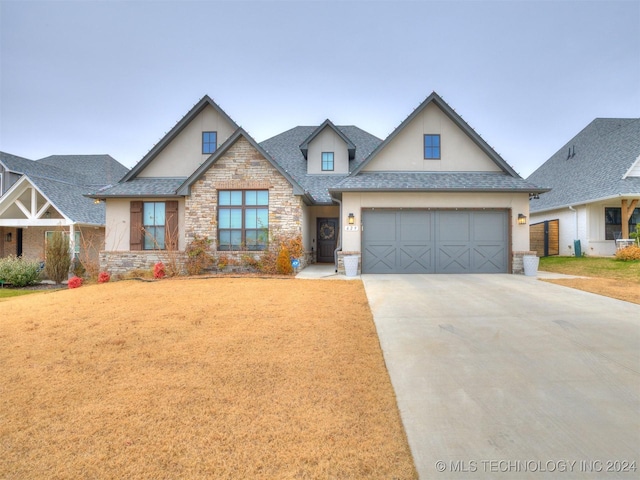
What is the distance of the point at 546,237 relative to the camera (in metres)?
19.7

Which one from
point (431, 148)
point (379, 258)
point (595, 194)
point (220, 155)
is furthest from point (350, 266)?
point (595, 194)

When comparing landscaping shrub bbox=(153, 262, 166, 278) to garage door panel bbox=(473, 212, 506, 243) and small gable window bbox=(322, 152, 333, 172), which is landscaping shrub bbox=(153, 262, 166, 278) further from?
garage door panel bbox=(473, 212, 506, 243)

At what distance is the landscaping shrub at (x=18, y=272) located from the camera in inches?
518

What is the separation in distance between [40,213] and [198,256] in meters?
9.44

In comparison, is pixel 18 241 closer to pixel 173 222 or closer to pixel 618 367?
pixel 173 222

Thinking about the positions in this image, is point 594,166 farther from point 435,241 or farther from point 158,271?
point 158,271

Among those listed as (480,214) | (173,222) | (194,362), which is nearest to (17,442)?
(194,362)

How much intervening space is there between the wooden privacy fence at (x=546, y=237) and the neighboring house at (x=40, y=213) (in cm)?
2545

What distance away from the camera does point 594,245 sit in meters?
16.0

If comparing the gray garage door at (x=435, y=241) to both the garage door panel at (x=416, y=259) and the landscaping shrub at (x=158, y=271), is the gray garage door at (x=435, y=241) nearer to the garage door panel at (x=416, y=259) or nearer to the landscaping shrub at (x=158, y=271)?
the garage door panel at (x=416, y=259)

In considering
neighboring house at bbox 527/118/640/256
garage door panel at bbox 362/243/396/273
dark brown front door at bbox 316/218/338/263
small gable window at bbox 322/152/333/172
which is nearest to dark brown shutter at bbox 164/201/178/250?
dark brown front door at bbox 316/218/338/263

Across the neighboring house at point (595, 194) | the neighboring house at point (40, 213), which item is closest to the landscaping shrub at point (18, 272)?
the neighboring house at point (40, 213)

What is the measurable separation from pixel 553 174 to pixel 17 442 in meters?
27.5

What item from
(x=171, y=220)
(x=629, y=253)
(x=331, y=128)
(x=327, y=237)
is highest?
(x=331, y=128)
